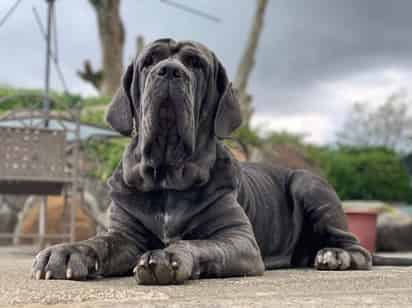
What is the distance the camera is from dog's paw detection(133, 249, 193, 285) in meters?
3.13

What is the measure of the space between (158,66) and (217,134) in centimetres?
61

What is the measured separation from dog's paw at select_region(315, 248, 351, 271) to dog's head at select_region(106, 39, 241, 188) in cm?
100

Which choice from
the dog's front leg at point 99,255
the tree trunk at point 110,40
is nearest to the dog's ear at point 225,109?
the dog's front leg at point 99,255

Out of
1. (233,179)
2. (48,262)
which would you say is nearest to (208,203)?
(233,179)

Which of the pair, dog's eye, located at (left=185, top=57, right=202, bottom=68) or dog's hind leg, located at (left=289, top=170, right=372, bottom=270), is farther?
dog's hind leg, located at (left=289, top=170, right=372, bottom=270)

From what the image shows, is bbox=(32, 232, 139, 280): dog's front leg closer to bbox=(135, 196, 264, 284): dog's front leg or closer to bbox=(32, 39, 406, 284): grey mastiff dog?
bbox=(32, 39, 406, 284): grey mastiff dog

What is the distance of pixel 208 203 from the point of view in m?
3.92

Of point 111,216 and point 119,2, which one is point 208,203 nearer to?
point 111,216

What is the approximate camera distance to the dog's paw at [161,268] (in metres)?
3.13

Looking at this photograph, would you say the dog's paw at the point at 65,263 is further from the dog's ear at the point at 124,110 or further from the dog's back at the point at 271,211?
the dog's back at the point at 271,211

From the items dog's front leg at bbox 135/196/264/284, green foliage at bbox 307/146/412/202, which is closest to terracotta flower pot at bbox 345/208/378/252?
dog's front leg at bbox 135/196/264/284

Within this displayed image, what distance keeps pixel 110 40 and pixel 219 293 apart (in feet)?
50.5

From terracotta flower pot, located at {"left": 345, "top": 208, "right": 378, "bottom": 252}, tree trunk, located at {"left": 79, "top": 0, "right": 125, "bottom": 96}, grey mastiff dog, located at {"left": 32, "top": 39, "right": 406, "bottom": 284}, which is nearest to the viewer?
grey mastiff dog, located at {"left": 32, "top": 39, "right": 406, "bottom": 284}

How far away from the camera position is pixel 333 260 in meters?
4.43
